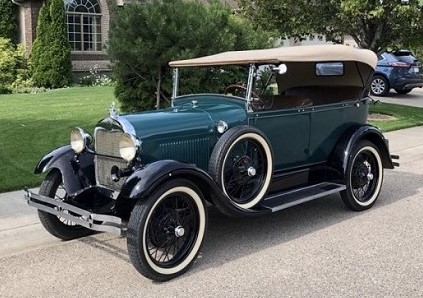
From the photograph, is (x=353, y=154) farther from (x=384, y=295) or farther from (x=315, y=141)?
(x=384, y=295)

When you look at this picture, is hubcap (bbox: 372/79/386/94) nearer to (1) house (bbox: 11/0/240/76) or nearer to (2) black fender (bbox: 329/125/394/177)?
(1) house (bbox: 11/0/240/76)

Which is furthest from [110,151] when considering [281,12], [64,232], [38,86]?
[38,86]

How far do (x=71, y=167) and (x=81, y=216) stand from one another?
0.85 metres

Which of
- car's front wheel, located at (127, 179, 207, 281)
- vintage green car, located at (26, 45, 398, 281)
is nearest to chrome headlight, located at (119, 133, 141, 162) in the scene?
vintage green car, located at (26, 45, 398, 281)

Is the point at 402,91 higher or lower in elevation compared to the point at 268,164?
lower

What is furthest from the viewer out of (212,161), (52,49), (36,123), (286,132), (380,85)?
(52,49)

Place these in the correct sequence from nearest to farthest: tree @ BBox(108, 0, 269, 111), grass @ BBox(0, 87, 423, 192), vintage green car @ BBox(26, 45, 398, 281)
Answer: vintage green car @ BBox(26, 45, 398, 281), grass @ BBox(0, 87, 423, 192), tree @ BBox(108, 0, 269, 111)

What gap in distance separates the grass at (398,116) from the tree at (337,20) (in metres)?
1.81

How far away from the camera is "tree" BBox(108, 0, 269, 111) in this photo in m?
9.45

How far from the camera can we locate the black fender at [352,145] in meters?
5.82

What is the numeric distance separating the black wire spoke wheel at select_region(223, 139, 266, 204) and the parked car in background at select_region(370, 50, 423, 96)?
14.8 m

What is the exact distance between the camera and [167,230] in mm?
4281

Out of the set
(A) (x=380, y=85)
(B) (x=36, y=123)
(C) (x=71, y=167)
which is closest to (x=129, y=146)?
(C) (x=71, y=167)

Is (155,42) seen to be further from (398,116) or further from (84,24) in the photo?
(84,24)
